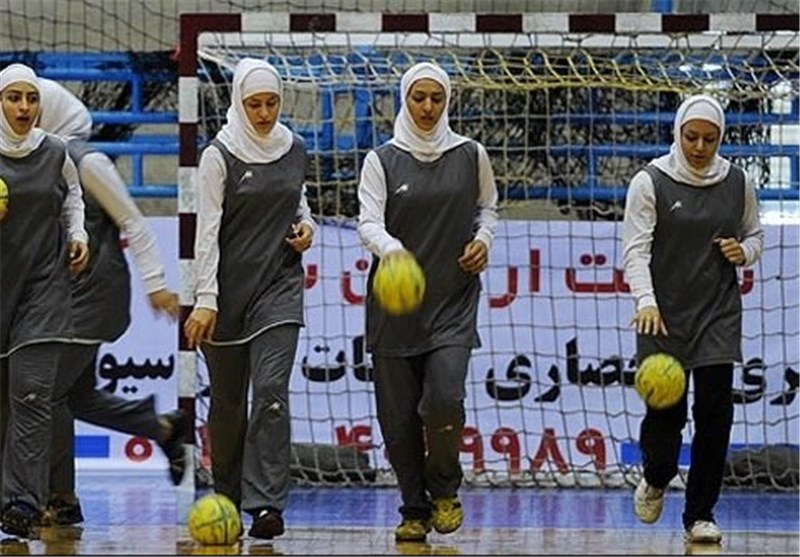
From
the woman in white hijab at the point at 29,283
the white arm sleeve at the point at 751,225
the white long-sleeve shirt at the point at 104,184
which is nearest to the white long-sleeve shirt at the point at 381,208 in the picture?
the white long-sleeve shirt at the point at 104,184

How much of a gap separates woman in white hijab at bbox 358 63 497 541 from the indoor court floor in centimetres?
30

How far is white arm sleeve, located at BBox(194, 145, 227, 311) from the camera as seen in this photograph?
26.9 ft

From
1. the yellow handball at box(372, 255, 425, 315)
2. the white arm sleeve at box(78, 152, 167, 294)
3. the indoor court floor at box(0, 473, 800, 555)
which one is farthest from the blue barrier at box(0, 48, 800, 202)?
the yellow handball at box(372, 255, 425, 315)

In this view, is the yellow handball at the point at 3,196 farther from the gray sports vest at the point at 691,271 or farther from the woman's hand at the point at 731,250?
the woman's hand at the point at 731,250

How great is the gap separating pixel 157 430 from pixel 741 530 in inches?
118

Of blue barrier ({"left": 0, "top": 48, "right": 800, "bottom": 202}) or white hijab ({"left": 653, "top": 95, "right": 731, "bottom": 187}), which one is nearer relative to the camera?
white hijab ({"left": 653, "top": 95, "right": 731, "bottom": 187})

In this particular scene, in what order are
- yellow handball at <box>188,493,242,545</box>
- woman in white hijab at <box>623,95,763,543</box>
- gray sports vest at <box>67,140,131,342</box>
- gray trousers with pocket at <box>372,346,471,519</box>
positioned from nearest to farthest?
yellow handball at <box>188,493,242,545</box> < gray trousers with pocket at <box>372,346,471,519</box> < woman in white hijab at <box>623,95,763,543</box> < gray sports vest at <box>67,140,131,342</box>

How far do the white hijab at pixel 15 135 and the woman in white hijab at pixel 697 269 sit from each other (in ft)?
8.57

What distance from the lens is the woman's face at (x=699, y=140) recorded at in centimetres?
836

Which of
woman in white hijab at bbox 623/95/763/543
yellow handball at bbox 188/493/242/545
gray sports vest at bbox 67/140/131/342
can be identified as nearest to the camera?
yellow handball at bbox 188/493/242/545

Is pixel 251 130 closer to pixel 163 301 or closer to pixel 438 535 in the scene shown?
pixel 163 301

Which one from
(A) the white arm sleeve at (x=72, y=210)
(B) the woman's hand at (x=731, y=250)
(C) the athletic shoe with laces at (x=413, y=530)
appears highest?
(A) the white arm sleeve at (x=72, y=210)

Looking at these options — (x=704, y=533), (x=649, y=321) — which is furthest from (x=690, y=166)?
(x=704, y=533)

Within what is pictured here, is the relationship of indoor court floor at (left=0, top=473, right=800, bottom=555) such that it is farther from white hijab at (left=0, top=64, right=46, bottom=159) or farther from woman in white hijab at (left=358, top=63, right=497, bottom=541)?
white hijab at (left=0, top=64, right=46, bottom=159)
